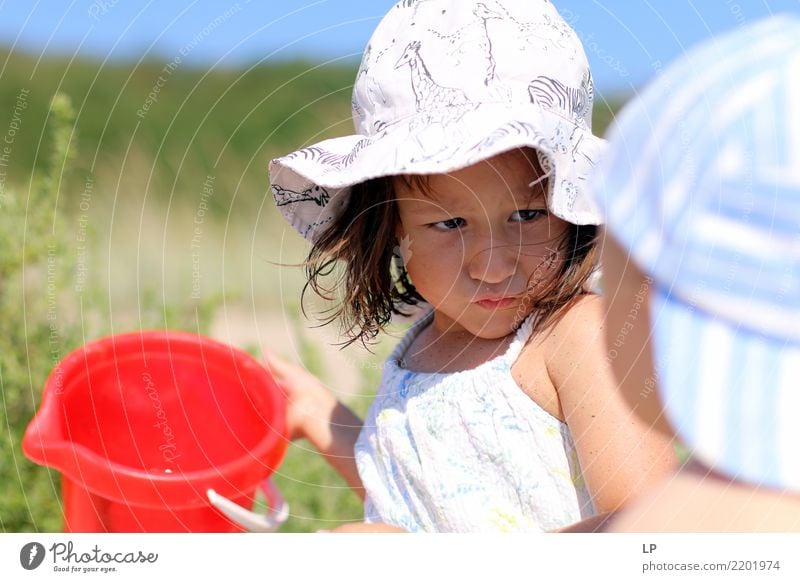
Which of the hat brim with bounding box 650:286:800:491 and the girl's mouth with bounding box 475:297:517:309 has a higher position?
the girl's mouth with bounding box 475:297:517:309

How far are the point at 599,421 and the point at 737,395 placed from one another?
34cm

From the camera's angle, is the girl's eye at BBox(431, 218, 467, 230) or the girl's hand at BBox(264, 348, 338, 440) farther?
the girl's hand at BBox(264, 348, 338, 440)

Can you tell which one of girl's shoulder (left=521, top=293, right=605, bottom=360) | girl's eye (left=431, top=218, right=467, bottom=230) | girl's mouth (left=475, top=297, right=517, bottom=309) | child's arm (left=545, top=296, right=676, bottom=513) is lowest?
child's arm (left=545, top=296, right=676, bottom=513)

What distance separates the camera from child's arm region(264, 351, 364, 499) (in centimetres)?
117

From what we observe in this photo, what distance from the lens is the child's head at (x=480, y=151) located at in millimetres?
829

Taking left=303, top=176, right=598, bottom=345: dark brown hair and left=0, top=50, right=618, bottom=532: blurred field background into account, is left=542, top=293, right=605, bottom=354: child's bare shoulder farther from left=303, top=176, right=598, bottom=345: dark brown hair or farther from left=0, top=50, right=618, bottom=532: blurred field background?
left=0, top=50, right=618, bottom=532: blurred field background

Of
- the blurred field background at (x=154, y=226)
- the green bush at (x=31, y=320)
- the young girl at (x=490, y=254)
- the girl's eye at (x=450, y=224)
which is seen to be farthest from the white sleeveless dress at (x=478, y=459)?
the green bush at (x=31, y=320)

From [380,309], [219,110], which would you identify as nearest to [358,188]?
[380,309]

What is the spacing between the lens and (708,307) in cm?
46

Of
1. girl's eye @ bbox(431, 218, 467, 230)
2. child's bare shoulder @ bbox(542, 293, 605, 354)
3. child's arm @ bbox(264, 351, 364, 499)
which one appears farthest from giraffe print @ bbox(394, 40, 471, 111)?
child's arm @ bbox(264, 351, 364, 499)

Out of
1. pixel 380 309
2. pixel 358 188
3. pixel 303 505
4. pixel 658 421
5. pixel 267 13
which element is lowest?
pixel 303 505

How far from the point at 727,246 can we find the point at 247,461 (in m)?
0.67

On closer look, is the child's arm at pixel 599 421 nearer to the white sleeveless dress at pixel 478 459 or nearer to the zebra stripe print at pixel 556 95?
the white sleeveless dress at pixel 478 459

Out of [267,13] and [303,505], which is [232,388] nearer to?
[303,505]
